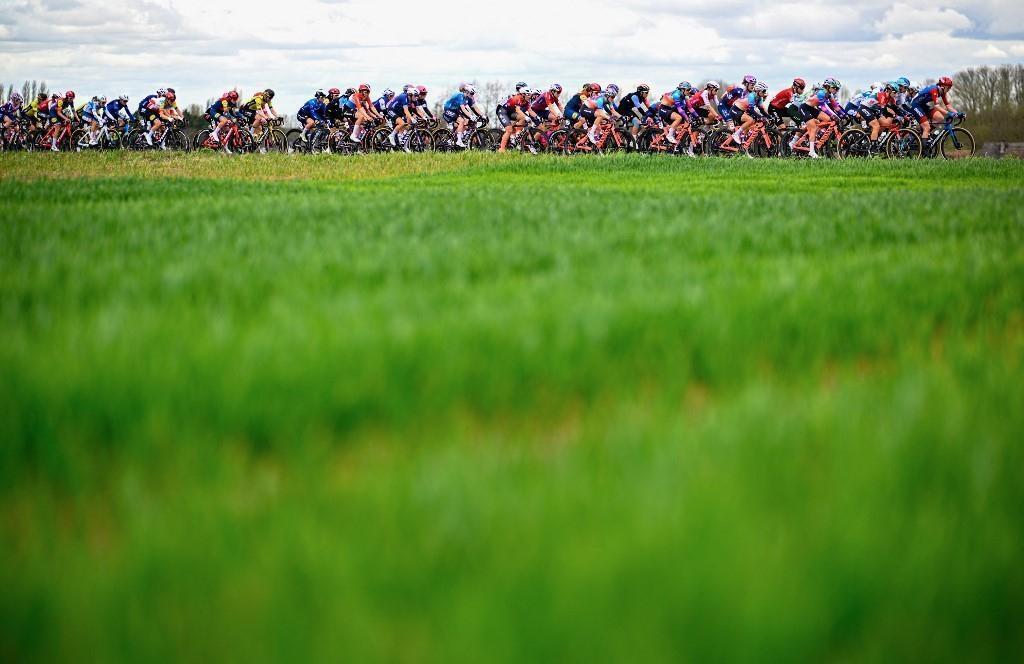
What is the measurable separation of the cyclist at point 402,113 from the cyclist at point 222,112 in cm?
678

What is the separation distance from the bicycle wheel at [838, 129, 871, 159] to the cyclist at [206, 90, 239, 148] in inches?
901

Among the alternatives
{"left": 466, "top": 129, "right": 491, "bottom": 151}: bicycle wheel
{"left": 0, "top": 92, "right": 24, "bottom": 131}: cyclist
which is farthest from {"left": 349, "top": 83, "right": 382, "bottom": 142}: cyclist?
{"left": 0, "top": 92, "right": 24, "bottom": 131}: cyclist

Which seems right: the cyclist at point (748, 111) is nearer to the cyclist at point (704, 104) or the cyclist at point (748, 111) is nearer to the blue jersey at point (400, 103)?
A: the cyclist at point (704, 104)

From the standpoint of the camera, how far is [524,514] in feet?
7.49

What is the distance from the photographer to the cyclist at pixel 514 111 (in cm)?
A: 3534

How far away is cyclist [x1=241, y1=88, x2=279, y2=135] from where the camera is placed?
3647cm

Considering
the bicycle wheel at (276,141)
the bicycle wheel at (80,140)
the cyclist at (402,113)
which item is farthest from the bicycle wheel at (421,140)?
the bicycle wheel at (80,140)

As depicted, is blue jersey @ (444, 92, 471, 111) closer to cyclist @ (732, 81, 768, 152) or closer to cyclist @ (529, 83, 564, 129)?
cyclist @ (529, 83, 564, 129)

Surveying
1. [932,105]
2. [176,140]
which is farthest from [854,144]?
[176,140]

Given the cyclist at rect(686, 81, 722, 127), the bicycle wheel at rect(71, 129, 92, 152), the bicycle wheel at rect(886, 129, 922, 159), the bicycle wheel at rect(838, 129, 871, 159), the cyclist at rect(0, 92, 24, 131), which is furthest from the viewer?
the cyclist at rect(0, 92, 24, 131)

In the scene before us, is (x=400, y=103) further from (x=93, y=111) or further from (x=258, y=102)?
(x=93, y=111)

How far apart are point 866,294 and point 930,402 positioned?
247cm

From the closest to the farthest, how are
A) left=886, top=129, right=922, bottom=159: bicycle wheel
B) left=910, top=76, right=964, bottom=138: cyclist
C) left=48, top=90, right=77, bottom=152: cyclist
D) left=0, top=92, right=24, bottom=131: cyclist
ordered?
left=910, top=76, right=964, bottom=138: cyclist < left=886, top=129, right=922, bottom=159: bicycle wheel < left=48, top=90, right=77, bottom=152: cyclist < left=0, top=92, right=24, bottom=131: cyclist

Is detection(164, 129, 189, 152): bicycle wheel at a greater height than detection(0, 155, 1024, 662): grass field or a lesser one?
greater
